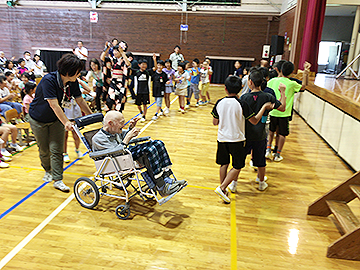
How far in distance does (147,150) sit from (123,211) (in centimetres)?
68

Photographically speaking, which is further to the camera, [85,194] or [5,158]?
[5,158]

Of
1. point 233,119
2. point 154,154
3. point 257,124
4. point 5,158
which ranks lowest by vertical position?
point 5,158

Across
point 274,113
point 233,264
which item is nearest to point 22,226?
point 233,264

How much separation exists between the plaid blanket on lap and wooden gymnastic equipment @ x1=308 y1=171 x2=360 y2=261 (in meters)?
1.70

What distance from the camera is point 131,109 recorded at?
26.5 feet

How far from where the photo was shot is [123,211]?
2.97m

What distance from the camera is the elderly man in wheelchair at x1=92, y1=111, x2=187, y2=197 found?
289 cm

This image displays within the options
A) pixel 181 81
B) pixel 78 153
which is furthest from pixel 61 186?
pixel 181 81

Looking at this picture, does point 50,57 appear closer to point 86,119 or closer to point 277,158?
point 86,119

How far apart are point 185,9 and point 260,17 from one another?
334 cm

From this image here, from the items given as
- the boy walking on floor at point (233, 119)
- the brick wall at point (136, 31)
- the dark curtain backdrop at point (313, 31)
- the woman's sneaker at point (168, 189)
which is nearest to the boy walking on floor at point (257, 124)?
the boy walking on floor at point (233, 119)

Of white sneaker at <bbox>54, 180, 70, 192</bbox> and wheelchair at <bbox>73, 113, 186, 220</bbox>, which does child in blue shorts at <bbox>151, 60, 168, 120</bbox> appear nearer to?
white sneaker at <bbox>54, 180, 70, 192</bbox>

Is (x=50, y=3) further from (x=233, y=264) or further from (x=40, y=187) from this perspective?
(x=233, y=264)

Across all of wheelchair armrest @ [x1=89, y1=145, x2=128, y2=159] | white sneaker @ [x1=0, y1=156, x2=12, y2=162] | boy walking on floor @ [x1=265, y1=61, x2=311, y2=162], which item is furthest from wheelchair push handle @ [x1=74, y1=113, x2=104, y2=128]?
boy walking on floor @ [x1=265, y1=61, x2=311, y2=162]
